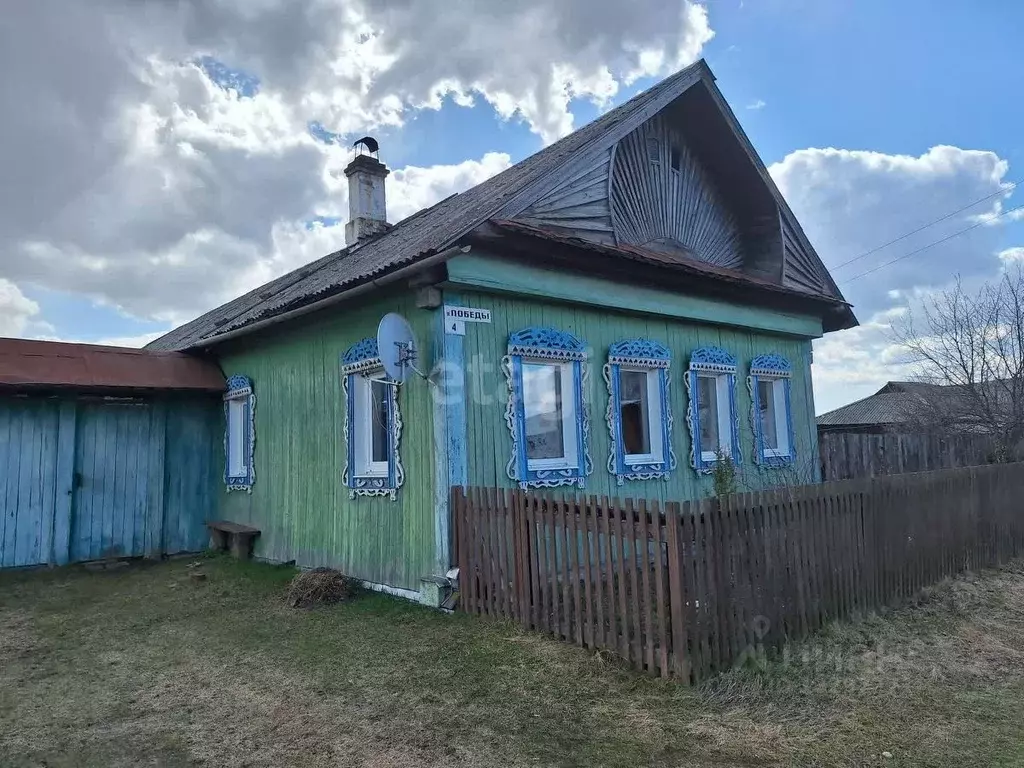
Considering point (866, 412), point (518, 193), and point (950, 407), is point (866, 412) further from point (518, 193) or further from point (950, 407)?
point (518, 193)

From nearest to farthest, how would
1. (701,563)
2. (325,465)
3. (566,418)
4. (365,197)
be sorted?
(701,563) → (566,418) → (325,465) → (365,197)

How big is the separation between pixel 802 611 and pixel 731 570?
1.05 meters

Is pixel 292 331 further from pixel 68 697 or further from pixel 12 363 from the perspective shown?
pixel 68 697

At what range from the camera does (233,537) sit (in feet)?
Answer: 34.0

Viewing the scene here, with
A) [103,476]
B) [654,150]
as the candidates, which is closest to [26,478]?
[103,476]

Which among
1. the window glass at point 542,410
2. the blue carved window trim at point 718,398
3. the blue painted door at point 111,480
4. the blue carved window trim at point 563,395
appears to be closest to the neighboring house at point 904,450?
the blue carved window trim at point 718,398

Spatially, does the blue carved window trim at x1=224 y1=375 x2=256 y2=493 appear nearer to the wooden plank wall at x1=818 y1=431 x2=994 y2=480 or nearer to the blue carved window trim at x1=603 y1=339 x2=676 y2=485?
the blue carved window trim at x1=603 y1=339 x2=676 y2=485

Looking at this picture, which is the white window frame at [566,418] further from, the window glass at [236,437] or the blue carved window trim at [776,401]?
the window glass at [236,437]

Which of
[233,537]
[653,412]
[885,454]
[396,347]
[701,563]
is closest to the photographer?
[701,563]


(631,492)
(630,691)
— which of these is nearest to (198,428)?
(631,492)

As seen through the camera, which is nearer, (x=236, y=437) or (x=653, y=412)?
(x=653, y=412)

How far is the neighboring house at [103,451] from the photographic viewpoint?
9430mm

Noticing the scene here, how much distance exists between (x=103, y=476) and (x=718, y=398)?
913 cm

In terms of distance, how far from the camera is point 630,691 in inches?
181
